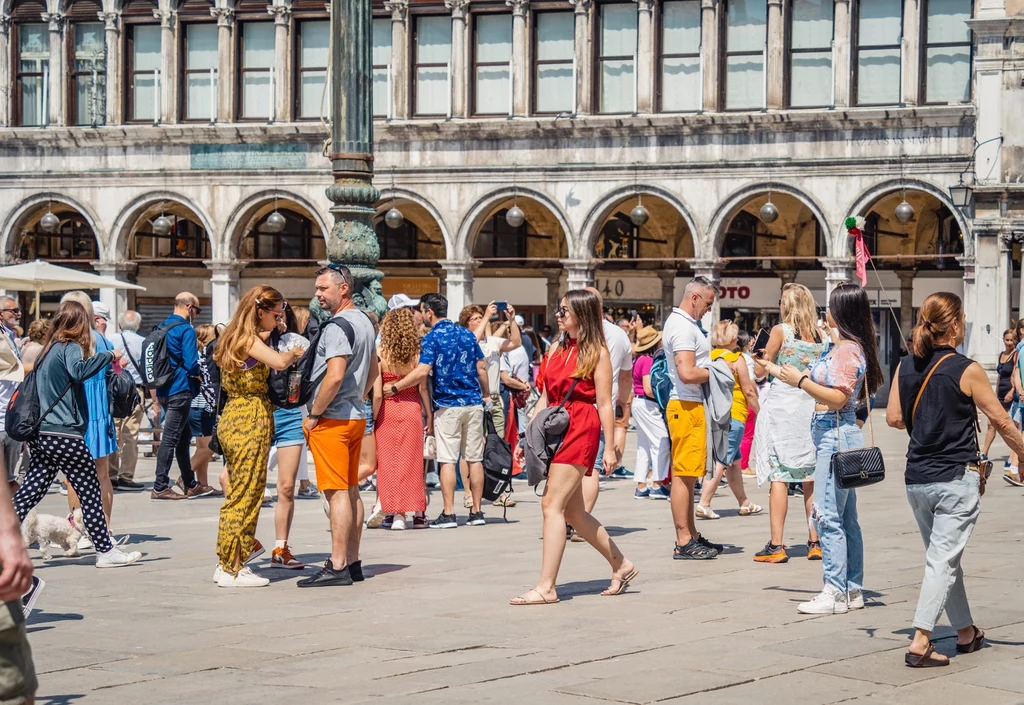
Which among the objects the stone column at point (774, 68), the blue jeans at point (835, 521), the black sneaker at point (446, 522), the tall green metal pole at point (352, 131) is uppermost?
the stone column at point (774, 68)

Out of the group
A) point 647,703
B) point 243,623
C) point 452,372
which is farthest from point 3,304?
point 647,703

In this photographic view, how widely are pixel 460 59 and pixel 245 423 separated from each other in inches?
914

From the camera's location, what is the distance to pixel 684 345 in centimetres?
1019

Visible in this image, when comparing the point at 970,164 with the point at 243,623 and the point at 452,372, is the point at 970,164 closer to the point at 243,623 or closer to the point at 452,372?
the point at 452,372

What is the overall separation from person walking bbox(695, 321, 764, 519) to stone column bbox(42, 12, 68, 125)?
23.5 m

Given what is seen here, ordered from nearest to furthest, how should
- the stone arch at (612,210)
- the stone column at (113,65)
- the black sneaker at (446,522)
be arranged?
the black sneaker at (446,522), the stone arch at (612,210), the stone column at (113,65)

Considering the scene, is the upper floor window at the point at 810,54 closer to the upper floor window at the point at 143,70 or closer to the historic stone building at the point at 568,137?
the historic stone building at the point at 568,137

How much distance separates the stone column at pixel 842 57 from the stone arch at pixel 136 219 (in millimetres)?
12975

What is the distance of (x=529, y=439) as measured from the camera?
344 inches

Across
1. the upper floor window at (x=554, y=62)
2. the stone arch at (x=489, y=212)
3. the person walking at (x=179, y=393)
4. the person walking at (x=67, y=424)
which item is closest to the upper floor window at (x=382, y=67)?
the stone arch at (x=489, y=212)

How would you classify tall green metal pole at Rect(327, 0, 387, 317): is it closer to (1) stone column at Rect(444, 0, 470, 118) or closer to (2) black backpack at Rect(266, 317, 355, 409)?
(2) black backpack at Rect(266, 317, 355, 409)

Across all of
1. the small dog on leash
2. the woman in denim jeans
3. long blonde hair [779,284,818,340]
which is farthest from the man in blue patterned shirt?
the woman in denim jeans

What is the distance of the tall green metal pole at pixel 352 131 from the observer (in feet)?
43.7

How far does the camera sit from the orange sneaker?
10016 mm
